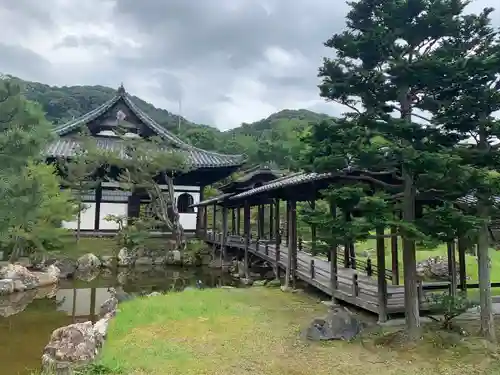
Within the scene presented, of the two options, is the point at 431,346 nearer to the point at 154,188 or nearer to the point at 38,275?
Answer: the point at 38,275

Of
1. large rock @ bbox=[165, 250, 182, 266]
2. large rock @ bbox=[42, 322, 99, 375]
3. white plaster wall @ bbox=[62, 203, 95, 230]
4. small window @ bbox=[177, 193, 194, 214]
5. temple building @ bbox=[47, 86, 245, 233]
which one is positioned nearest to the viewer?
large rock @ bbox=[42, 322, 99, 375]

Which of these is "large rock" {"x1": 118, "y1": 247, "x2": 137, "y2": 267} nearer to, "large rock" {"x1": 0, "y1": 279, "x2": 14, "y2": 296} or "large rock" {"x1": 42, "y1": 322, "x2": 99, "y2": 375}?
"large rock" {"x1": 0, "y1": 279, "x2": 14, "y2": 296}

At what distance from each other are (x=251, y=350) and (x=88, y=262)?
14.6m

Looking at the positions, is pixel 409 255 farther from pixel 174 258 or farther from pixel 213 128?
pixel 213 128

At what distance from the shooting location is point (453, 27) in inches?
272

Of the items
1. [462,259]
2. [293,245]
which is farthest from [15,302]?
[462,259]

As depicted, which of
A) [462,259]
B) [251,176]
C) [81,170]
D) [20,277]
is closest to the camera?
[462,259]

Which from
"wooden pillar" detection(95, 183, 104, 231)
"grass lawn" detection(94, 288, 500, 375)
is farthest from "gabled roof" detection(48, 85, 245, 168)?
"grass lawn" detection(94, 288, 500, 375)

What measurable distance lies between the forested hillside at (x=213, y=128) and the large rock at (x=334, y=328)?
2743cm

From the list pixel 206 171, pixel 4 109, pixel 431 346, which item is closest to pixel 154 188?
pixel 206 171

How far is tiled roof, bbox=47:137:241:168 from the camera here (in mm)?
24828

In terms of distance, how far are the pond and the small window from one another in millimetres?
6497

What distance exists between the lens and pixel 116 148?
25.0 m

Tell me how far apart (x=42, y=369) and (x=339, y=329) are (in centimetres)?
484
